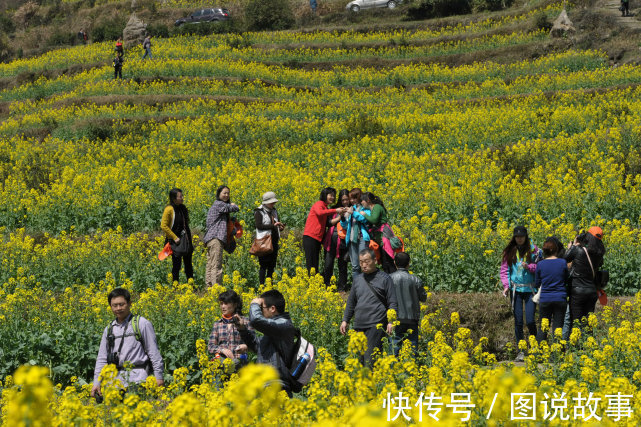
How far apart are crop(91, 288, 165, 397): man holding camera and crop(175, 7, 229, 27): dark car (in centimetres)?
4870

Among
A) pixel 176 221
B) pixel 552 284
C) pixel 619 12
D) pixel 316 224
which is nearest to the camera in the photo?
pixel 552 284

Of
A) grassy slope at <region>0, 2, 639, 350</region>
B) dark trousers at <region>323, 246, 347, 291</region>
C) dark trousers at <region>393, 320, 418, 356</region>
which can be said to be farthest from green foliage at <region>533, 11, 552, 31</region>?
dark trousers at <region>393, 320, 418, 356</region>

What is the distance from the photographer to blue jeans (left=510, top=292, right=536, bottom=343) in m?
10.3

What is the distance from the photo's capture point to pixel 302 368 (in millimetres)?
7207

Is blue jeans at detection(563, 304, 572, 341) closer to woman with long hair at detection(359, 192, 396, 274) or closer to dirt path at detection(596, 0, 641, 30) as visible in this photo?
woman with long hair at detection(359, 192, 396, 274)

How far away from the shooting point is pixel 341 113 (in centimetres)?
3070

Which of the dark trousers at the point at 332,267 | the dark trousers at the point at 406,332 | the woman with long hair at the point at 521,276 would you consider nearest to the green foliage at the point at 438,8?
the dark trousers at the point at 332,267

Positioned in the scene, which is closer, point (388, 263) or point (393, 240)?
point (393, 240)

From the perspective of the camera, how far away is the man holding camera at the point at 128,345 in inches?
289

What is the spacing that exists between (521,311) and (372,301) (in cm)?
303

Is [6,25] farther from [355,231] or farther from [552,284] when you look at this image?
[552,284]

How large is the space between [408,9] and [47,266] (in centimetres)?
4133

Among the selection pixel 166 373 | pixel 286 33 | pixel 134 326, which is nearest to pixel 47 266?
pixel 166 373

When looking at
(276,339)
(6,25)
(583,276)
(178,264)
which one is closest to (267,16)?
(6,25)
